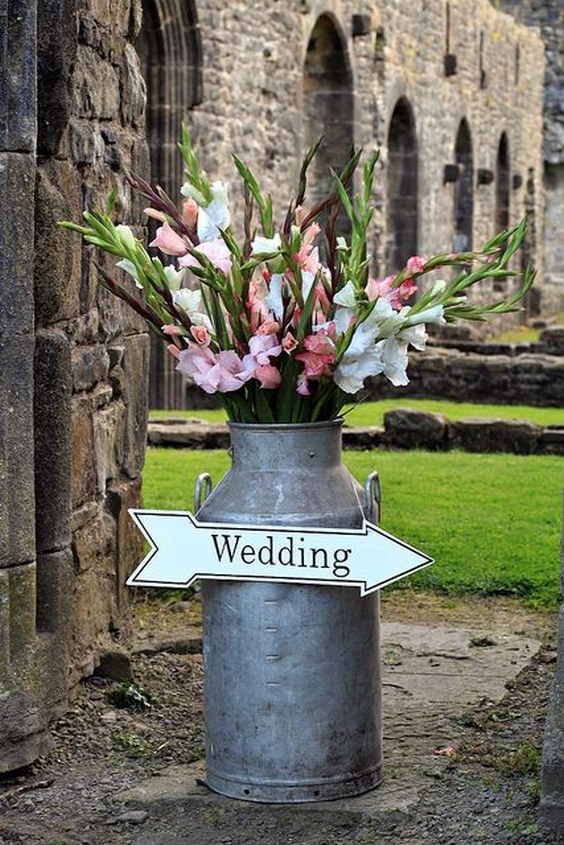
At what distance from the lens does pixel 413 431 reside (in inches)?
468

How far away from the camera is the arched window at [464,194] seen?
27141 millimetres

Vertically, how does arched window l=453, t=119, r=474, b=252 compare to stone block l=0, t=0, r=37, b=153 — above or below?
above

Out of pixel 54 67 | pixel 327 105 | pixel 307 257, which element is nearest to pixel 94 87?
pixel 54 67

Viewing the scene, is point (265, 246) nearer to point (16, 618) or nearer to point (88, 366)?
point (16, 618)

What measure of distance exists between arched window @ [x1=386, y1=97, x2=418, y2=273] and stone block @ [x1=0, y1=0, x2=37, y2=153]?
1825 centimetres

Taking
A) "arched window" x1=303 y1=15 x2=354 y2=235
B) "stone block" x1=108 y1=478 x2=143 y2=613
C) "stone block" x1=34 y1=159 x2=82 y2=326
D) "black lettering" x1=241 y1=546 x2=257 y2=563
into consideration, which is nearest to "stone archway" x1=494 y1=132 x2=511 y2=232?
"arched window" x1=303 y1=15 x2=354 y2=235

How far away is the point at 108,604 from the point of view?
18.6ft

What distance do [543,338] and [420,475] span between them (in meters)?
9.44

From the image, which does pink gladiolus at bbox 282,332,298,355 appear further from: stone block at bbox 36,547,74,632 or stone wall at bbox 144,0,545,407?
stone wall at bbox 144,0,545,407

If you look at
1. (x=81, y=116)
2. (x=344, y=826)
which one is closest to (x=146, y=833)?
(x=344, y=826)

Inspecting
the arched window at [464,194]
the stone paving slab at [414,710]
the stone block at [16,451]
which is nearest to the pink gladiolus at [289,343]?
the stone block at [16,451]

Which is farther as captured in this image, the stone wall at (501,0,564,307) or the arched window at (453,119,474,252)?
the stone wall at (501,0,564,307)

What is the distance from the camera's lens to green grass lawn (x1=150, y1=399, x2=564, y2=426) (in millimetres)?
13680

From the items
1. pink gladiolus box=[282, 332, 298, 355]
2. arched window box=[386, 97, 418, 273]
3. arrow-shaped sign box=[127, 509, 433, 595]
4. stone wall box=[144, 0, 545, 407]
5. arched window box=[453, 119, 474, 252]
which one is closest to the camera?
arrow-shaped sign box=[127, 509, 433, 595]
